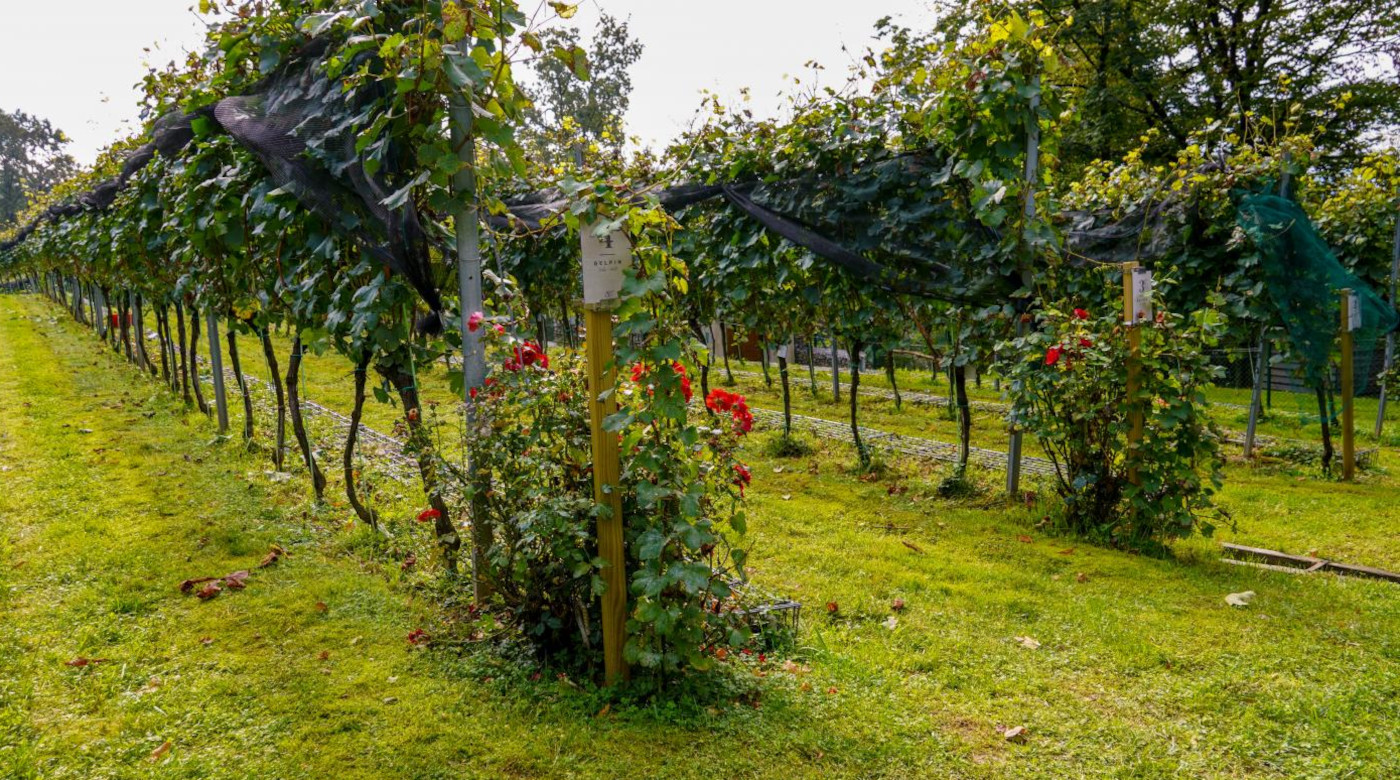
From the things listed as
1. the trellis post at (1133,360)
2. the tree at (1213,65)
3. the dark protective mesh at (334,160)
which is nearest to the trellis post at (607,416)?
the dark protective mesh at (334,160)

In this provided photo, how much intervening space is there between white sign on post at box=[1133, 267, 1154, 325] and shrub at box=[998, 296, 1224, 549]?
0.20 ft

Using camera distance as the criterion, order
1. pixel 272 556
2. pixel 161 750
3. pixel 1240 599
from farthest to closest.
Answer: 1. pixel 272 556
2. pixel 1240 599
3. pixel 161 750

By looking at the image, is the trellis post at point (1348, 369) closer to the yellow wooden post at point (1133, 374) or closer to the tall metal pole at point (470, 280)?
the yellow wooden post at point (1133, 374)

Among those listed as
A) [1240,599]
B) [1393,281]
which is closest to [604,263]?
[1240,599]

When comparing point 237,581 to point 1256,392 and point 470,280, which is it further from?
point 1256,392

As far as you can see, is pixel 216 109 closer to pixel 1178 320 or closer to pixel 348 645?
pixel 348 645

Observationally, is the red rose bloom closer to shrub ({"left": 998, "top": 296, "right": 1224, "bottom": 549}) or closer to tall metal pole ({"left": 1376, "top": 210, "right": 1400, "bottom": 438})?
shrub ({"left": 998, "top": 296, "right": 1224, "bottom": 549})

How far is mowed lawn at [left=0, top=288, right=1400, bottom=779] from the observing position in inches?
92.7

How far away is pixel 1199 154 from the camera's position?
550cm

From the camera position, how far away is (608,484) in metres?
2.54

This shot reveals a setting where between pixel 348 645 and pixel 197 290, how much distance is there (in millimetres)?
3543

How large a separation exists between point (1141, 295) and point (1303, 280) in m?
2.21

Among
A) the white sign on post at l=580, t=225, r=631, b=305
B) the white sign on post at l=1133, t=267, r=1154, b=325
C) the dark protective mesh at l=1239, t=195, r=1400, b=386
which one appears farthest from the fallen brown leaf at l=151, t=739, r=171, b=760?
the dark protective mesh at l=1239, t=195, r=1400, b=386

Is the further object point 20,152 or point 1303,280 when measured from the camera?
point 20,152
